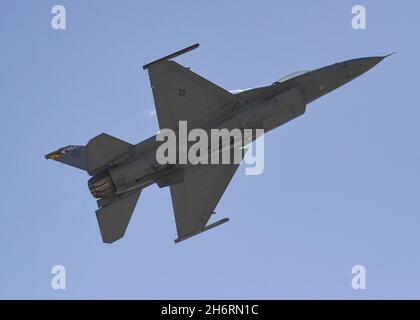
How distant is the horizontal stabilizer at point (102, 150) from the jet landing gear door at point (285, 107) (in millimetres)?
5610

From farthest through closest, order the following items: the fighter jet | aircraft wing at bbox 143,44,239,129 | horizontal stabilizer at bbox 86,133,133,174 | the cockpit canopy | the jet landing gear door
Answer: the cockpit canopy, aircraft wing at bbox 143,44,239,129, the jet landing gear door, the fighter jet, horizontal stabilizer at bbox 86,133,133,174

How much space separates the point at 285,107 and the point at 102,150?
7118 mm

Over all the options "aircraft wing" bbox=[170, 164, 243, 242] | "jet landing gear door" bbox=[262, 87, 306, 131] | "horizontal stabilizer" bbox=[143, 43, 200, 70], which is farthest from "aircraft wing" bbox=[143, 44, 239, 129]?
"aircraft wing" bbox=[170, 164, 243, 242]

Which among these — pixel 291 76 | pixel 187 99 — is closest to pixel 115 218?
pixel 187 99

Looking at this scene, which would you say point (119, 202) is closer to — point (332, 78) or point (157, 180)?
point (157, 180)

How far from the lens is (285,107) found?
72.5ft

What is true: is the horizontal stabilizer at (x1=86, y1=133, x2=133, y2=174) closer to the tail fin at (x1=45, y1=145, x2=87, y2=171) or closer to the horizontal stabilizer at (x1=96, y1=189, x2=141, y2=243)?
the tail fin at (x1=45, y1=145, x2=87, y2=171)

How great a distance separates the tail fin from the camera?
2288 centimetres

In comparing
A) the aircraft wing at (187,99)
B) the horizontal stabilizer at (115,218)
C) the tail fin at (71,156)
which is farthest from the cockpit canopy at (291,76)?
the tail fin at (71,156)

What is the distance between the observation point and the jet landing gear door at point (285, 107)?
72.3 ft

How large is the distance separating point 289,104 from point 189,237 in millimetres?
6667

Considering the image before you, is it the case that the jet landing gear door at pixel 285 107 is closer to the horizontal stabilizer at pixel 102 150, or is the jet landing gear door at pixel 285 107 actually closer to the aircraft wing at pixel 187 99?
the aircraft wing at pixel 187 99

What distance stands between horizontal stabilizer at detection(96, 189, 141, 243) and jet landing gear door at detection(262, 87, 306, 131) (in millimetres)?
6249

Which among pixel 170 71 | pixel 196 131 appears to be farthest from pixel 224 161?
pixel 170 71
